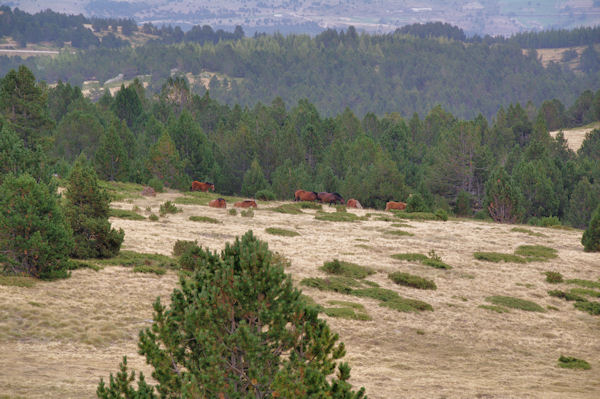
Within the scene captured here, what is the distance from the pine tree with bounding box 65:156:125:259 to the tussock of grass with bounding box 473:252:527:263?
19026 mm

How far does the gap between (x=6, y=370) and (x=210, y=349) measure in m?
7.00

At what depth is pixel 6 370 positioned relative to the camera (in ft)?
41.1

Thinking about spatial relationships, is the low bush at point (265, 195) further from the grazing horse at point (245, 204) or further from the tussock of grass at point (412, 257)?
the tussock of grass at point (412, 257)

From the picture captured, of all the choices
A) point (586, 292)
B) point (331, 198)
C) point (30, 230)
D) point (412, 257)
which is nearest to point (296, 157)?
point (331, 198)

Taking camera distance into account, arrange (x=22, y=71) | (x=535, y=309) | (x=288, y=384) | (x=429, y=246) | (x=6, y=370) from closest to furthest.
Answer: (x=288, y=384) < (x=6, y=370) < (x=535, y=309) < (x=429, y=246) < (x=22, y=71)

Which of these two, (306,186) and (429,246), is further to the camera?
(306,186)

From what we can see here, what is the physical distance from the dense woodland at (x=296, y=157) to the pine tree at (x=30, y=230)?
490cm

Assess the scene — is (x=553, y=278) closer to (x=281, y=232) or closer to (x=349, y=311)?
(x=349, y=311)

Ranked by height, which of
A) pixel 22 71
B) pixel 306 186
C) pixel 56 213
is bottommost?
pixel 306 186

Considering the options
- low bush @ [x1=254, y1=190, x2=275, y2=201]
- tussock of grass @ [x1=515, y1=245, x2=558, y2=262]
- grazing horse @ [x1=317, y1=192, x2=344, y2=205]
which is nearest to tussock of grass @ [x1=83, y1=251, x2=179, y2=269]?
tussock of grass @ [x1=515, y1=245, x2=558, y2=262]

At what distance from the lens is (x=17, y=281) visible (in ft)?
61.9

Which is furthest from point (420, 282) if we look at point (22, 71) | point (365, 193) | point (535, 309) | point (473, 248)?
point (22, 71)

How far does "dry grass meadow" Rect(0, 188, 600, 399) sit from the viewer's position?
45.6 ft

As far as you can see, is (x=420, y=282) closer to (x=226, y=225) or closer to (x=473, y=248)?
(x=473, y=248)
